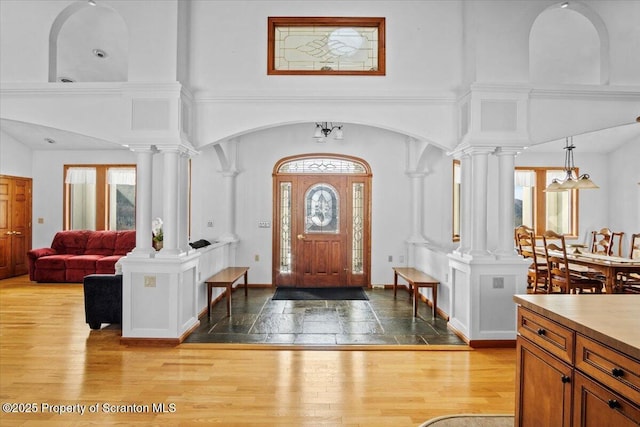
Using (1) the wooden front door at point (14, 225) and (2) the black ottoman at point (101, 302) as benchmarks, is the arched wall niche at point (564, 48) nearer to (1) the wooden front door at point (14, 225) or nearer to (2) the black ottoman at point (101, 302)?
(2) the black ottoman at point (101, 302)

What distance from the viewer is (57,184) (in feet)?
27.3

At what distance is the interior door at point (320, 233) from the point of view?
23.2 ft

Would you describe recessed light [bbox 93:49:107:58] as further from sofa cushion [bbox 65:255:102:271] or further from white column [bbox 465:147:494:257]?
white column [bbox 465:147:494:257]

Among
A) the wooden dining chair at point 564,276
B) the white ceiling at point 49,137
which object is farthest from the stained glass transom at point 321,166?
the white ceiling at point 49,137

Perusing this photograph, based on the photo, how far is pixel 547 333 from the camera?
1927 millimetres

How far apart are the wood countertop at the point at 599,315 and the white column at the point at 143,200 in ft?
11.8

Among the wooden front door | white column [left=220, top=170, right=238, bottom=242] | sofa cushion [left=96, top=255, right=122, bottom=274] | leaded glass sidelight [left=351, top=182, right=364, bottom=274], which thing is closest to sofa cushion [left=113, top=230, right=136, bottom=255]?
sofa cushion [left=96, top=255, right=122, bottom=274]

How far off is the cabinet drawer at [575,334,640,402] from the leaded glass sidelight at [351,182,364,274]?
545cm

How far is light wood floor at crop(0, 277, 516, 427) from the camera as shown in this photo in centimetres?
270

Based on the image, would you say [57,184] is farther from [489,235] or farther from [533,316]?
[533,316]

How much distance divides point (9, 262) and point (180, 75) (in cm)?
656

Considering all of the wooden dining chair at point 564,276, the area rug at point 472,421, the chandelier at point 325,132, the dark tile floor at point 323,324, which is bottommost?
the area rug at point 472,421

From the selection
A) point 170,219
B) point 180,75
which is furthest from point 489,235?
point 180,75

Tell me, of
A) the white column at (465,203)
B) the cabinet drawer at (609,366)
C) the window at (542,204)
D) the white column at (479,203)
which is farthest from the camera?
the window at (542,204)
